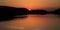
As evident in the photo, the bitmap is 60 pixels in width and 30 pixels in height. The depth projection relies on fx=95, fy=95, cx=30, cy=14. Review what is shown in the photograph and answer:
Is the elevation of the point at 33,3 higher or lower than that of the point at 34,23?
higher

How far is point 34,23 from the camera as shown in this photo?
618mm

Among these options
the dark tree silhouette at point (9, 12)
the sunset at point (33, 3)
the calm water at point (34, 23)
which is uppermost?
the sunset at point (33, 3)

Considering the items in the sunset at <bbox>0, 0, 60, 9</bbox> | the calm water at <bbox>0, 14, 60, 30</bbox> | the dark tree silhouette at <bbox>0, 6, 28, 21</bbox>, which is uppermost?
the sunset at <bbox>0, 0, 60, 9</bbox>

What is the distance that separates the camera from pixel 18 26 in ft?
1.98

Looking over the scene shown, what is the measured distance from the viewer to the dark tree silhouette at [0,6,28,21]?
1.94ft

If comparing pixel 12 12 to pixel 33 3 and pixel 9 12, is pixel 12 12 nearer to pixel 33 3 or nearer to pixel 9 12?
pixel 9 12

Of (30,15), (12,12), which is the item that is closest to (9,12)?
(12,12)

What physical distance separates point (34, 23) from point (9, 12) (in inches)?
6.9

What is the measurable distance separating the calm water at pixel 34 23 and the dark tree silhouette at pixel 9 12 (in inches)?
1.1

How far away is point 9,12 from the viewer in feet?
1.95

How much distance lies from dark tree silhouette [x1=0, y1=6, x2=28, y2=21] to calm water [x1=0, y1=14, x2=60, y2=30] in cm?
3

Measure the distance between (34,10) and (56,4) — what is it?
15cm

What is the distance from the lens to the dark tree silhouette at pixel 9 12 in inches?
23.3

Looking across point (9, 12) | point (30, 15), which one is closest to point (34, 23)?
point (30, 15)
